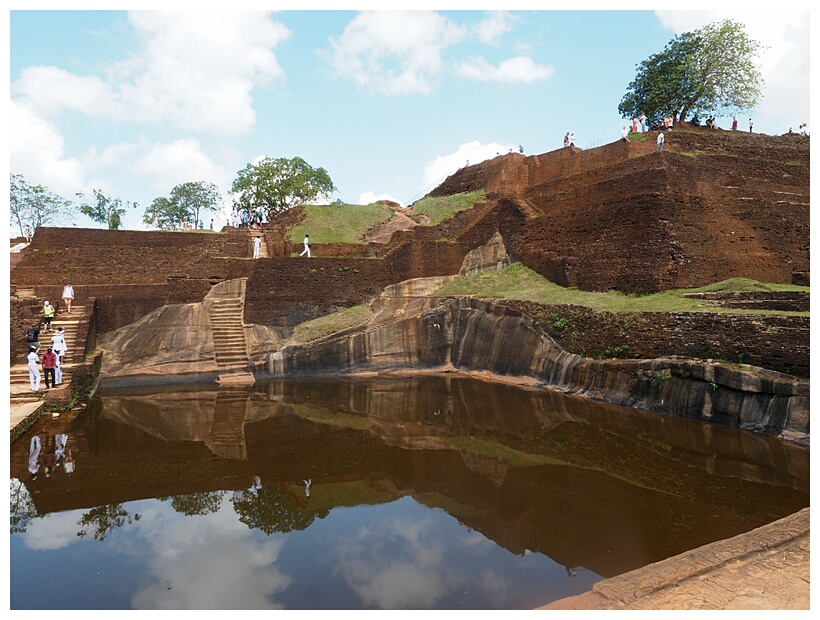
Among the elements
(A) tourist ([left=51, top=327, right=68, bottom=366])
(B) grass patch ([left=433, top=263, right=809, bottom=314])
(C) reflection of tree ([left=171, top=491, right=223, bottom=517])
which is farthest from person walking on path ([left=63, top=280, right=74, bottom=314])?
(B) grass patch ([left=433, top=263, right=809, bottom=314])

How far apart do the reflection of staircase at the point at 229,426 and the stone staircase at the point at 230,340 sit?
154cm

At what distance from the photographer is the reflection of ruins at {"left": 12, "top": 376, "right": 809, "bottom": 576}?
6.01 metres

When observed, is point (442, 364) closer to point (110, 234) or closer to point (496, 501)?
point (496, 501)

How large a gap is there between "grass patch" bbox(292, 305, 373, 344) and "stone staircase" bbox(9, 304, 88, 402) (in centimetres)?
568

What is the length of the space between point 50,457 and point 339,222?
15.9 m

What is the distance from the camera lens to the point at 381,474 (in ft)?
25.8

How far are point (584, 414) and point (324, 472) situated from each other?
544 cm

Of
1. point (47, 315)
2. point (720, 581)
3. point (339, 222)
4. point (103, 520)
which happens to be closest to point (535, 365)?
point (720, 581)

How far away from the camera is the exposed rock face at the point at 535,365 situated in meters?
8.84

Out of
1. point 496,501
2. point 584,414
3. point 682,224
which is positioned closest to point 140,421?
point 496,501

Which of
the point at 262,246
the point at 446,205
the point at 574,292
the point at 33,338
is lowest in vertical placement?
the point at 33,338

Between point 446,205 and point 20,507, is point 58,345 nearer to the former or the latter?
point 20,507

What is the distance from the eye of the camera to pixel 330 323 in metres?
16.7

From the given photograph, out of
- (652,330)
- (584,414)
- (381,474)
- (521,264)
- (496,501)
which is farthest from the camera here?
(521,264)
